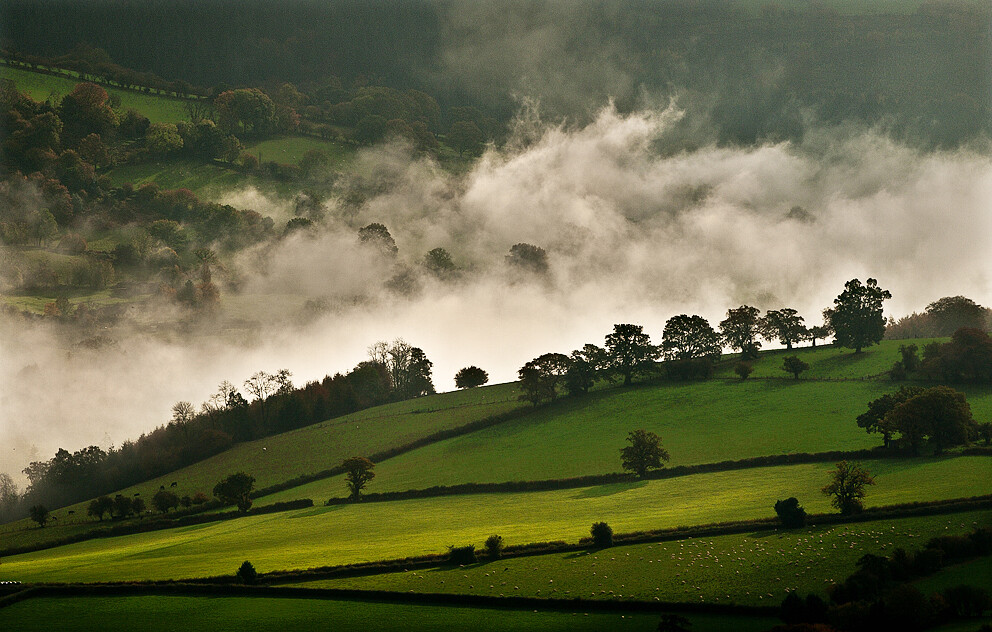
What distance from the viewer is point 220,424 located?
166750 millimetres

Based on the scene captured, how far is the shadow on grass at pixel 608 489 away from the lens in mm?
97875

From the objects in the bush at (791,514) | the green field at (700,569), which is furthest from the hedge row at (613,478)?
the green field at (700,569)

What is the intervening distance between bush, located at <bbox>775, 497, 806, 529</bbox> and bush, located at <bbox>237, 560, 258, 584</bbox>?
1703 inches

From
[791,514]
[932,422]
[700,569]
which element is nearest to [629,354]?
[932,422]

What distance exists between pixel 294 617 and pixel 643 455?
166ft

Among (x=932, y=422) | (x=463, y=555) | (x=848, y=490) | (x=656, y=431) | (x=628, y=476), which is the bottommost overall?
(x=463, y=555)

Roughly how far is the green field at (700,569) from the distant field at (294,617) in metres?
2.53

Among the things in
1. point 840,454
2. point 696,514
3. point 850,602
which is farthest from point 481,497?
point 850,602

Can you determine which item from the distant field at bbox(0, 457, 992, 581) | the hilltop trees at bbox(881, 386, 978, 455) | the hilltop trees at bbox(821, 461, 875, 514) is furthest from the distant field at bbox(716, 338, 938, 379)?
the hilltop trees at bbox(821, 461, 875, 514)

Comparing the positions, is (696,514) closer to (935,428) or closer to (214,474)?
(935,428)

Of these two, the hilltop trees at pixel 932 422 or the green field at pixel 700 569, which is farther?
the hilltop trees at pixel 932 422

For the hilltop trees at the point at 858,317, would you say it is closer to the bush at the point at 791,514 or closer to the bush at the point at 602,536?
the bush at the point at 791,514

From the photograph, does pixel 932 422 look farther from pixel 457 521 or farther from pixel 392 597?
pixel 392 597

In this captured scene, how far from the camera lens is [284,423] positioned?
16300 cm
